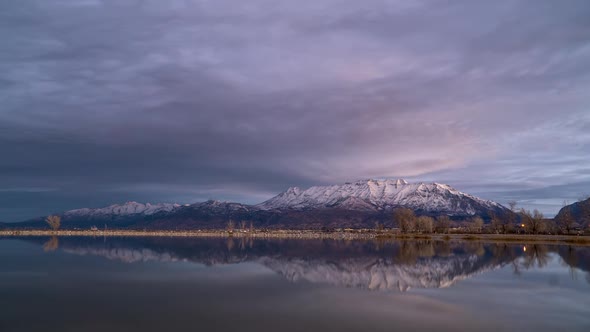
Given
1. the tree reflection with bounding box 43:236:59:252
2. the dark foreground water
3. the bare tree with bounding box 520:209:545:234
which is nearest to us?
the dark foreground water

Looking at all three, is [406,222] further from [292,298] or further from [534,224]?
[292,298]

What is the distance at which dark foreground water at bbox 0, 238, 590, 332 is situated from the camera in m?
19.7

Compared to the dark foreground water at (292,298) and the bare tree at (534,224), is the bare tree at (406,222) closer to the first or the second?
the bare tree at (534,224)

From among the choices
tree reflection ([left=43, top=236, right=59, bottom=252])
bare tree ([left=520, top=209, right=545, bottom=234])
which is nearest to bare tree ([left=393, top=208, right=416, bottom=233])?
bare tree ([left=520, top=209, right=545, bottom=234])

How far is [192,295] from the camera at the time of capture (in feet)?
88.0

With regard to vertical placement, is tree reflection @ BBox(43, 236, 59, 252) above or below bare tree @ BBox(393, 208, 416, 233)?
below

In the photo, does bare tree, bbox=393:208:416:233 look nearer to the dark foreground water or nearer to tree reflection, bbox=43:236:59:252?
tree reflection, bbox=43:236:59:252

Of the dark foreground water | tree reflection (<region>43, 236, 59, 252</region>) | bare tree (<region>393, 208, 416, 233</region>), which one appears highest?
bare tree (<region>393, 208, 416, 233</region>)

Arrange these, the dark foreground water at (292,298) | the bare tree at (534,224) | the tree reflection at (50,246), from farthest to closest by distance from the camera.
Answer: the bare tree at (534,224), the tree reflection at (50,246), the dark foreground water at (292,298)

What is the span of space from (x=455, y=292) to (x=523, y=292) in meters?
4.29

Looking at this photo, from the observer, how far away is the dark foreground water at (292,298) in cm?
1973

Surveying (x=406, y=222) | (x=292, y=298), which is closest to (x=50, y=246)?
(x=292, y=298)

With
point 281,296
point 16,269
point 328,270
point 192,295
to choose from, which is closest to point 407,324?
point 281,296

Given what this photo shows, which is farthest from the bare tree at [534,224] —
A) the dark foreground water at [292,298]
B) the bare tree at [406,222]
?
the dark foreground water at [292,298]
